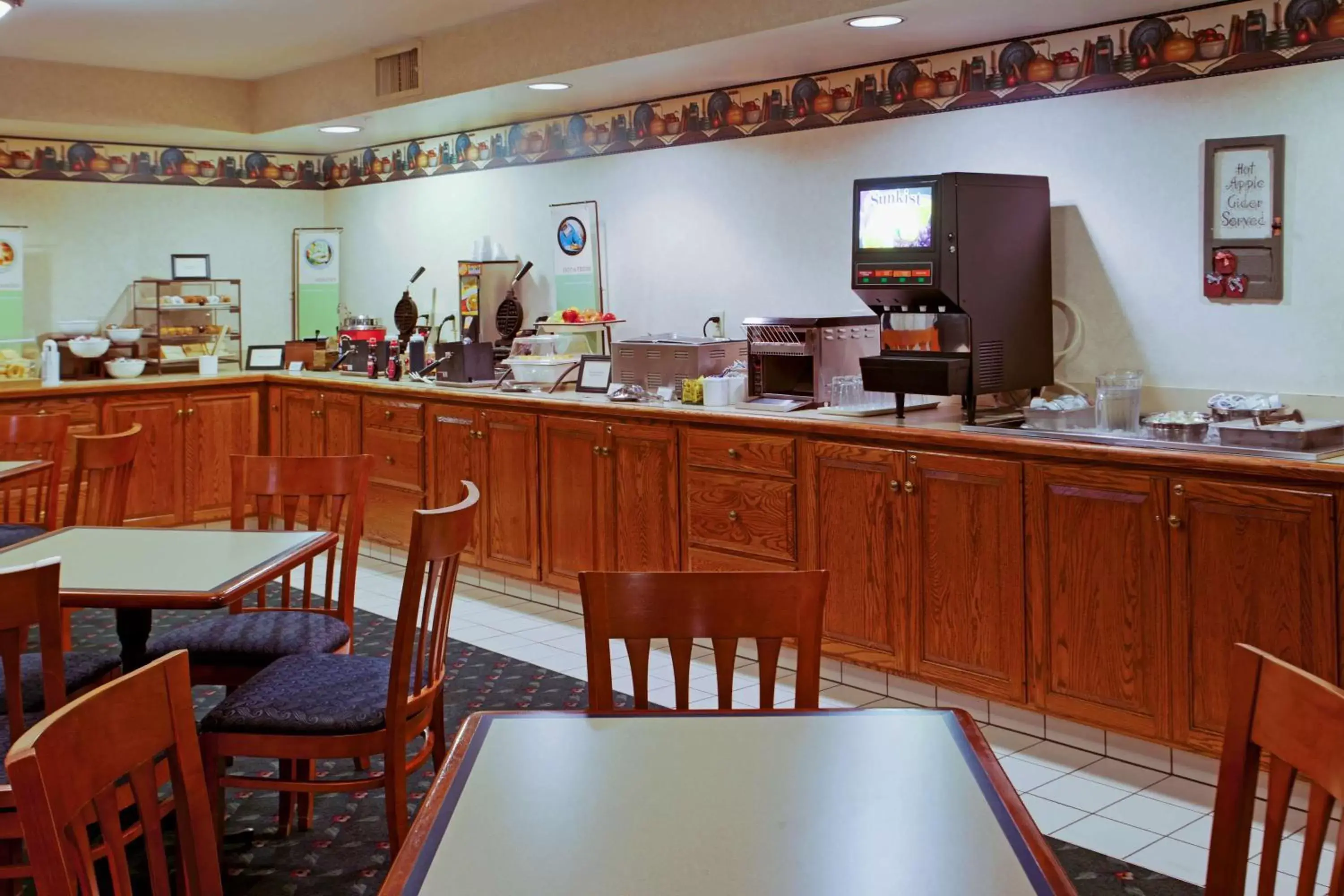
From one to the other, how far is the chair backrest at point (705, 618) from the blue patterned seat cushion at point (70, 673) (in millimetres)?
1525

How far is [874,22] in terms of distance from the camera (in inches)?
174

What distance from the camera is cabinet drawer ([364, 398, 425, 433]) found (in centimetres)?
639

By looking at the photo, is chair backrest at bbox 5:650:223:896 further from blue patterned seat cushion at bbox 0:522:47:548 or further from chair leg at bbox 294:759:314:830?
blue patterned seat cushion at bbox 0:522:47:548

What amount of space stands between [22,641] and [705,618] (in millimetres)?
1372

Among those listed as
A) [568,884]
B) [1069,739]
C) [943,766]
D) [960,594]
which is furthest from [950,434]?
[568,884]

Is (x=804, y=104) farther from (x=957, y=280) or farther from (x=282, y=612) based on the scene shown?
(x=282, y=612)

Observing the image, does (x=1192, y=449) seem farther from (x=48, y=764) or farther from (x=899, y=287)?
(x=48, y=764)

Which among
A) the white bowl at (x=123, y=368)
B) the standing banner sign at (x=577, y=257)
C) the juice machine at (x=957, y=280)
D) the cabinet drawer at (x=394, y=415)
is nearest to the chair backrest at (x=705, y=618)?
the juice machine at (x=957, y=280)

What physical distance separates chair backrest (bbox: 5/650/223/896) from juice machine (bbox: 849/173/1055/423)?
295 cm

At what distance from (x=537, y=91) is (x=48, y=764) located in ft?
16.5

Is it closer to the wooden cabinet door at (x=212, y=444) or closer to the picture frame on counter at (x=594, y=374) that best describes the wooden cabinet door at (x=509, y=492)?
the picture frame on counter at (x=594, y=374)

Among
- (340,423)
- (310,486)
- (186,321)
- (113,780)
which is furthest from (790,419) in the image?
(186,321)

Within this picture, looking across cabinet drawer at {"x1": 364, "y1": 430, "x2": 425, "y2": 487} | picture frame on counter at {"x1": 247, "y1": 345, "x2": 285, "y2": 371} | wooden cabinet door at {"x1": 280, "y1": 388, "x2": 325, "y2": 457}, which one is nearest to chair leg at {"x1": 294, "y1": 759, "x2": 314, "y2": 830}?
cabinet drawer at {"x1": 364, "y1": 430, "x2": 425, "y2": 487}

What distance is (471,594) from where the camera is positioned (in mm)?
6172
